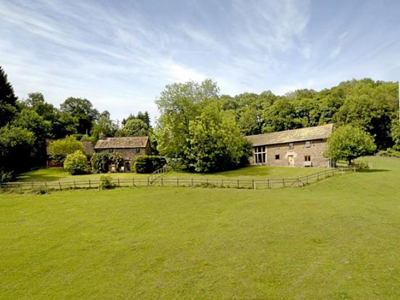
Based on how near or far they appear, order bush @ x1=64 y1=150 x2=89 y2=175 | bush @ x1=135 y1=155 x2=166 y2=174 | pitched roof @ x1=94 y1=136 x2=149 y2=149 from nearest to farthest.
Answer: bush @ x1=64 y1=150 x2=89 y2=175, bush @ x1=135 y1=155 x2=166 y2=174, pitched roof @ x1=94 y1=136 x2=149 y2=149

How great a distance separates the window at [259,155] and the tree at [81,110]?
206 ft

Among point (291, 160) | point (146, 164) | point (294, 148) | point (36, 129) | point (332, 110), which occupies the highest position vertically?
point (332, 110)

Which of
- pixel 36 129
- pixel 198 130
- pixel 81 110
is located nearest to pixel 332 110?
pixel 198 130

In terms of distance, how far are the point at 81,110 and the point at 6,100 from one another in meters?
48.7

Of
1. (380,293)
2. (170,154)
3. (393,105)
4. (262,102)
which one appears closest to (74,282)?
(380,293)

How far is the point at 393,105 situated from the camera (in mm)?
58938

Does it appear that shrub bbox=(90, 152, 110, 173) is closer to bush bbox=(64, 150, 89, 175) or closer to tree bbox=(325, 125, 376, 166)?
bush bbox=(64, 150, 89, 175)

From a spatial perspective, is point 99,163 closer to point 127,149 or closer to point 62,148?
point 127,149

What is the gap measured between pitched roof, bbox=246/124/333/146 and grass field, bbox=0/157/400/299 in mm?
15894

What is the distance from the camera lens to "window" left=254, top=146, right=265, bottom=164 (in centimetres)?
4269

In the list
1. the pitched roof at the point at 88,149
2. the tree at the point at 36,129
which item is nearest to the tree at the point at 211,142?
the pitched roof at the point at 88,149

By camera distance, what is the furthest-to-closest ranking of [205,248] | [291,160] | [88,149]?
[88,149]
[291,160]
[205,248]

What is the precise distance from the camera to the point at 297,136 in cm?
3797

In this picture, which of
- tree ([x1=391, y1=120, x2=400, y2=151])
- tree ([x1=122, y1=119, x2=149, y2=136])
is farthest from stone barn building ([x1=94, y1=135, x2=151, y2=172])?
tree ([x1=391, y1=120, x2=400, y2=151])
